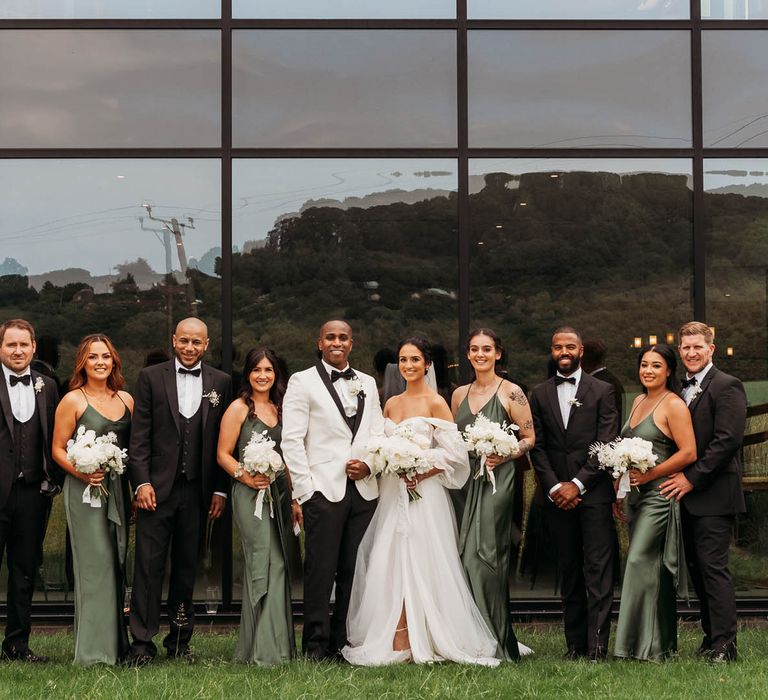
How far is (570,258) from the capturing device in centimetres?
939

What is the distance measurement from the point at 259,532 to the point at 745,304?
456 centimetres

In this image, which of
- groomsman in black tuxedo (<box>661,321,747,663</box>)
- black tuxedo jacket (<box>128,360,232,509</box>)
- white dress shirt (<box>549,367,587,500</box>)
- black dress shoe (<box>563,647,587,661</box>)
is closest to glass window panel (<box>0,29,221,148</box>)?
black tuxedo jacket (<box>128,360,232,509</box>)

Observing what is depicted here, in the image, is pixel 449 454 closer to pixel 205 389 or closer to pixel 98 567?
pixel 205 389

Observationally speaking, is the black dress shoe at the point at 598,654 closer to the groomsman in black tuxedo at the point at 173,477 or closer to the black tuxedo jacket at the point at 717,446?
the black tuxedo jacket at the point at 717,446

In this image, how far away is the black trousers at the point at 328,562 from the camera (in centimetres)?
750

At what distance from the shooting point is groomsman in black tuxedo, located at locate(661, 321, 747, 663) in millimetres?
7441

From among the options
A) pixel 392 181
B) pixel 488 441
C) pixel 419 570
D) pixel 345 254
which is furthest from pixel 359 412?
pixel 392 181

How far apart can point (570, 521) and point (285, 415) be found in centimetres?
207

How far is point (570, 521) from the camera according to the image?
25.3ft

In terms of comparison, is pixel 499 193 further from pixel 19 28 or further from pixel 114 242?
pixel 19 28

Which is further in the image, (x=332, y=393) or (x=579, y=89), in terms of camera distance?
(x=579, y=89)

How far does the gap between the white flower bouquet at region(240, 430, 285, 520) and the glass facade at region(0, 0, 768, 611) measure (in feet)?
5.98

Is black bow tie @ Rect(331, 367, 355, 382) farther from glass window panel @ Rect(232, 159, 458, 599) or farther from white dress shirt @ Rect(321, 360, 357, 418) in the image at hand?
glass window panel @ Rect(232, 159, 458, 599)
